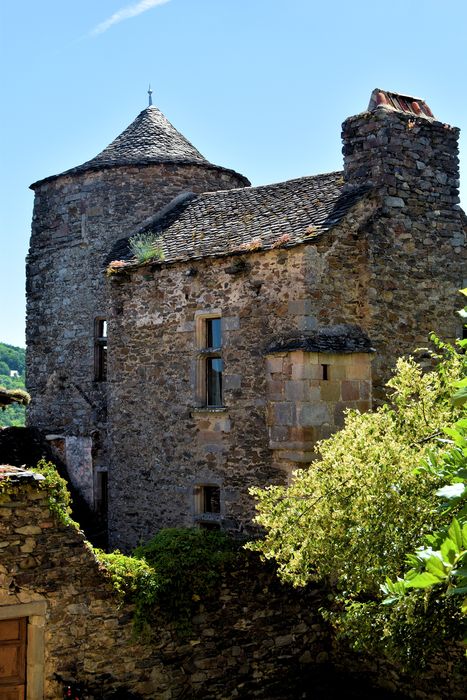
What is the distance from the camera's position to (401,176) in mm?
A: 14594

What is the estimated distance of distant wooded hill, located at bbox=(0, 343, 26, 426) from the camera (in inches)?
1594

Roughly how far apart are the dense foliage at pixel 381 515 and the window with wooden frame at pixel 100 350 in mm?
9075

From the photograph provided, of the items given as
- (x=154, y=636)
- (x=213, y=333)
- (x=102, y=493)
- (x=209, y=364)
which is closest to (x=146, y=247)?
(x=213, y=333)

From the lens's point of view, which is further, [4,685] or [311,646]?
[311,646]

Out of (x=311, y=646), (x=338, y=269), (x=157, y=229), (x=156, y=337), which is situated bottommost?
(x=311, y=646)

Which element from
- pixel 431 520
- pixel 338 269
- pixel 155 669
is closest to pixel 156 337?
pixel 338 269

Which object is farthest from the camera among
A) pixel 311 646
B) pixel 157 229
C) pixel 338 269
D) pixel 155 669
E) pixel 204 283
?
pixel 157 229

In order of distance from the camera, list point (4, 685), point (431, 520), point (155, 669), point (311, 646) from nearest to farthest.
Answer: point (431, 520) → point (4, 685) → point (155, 669) → point (311, 646)

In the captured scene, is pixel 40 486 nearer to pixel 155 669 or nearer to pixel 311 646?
pixel 155 669

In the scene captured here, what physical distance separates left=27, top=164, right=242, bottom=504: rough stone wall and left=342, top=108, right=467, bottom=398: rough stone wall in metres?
5.15

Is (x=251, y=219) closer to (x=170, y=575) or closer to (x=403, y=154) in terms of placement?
(x=403, y=154)

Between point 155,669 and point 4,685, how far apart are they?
1.91 meters

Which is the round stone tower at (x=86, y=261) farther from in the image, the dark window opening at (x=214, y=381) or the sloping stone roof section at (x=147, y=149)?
the dark window opening at (x=214, y=381)

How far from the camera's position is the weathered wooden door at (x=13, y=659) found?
10.5 meters
